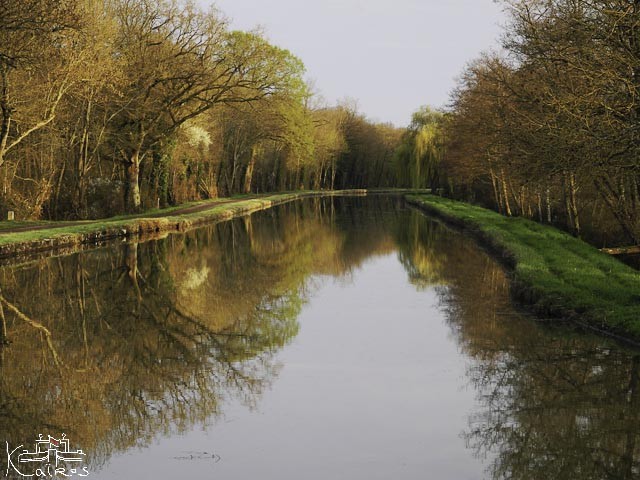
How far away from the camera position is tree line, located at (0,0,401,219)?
29.0 metres

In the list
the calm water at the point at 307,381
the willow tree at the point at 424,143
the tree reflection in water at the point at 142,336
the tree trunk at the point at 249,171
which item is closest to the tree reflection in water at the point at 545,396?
the calm water at the point at 307,381

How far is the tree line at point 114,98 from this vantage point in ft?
95.1

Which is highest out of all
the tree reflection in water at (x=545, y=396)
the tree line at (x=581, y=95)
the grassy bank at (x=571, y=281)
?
the tree line at (x=581, y=95)

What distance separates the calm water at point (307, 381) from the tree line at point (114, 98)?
385 inches

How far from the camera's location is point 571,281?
1814cm

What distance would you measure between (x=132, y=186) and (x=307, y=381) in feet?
112

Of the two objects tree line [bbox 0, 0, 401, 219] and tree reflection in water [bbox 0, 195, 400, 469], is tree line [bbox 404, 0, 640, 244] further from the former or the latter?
tree line [bbox 0, 0, 401, 219]

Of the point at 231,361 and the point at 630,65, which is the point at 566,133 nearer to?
the point at 630,65

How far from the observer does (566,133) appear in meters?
15.6

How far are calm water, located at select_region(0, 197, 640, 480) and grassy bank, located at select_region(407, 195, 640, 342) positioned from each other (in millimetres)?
630

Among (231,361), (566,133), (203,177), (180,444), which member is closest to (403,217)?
(203,177)

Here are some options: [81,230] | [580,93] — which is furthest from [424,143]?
[580,93]

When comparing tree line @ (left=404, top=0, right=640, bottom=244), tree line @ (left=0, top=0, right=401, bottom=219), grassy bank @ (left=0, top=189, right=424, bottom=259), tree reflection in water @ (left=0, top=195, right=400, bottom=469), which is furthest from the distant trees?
grassy bank @ (left=0, top=189, right=424, bottom=259)

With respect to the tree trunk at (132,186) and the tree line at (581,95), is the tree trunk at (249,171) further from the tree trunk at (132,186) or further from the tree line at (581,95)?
the tree line at (581,95)
